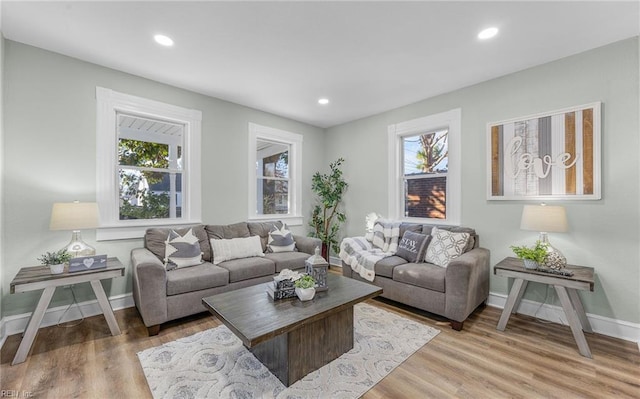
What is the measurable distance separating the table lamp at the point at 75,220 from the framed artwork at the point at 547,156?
14.0 ft

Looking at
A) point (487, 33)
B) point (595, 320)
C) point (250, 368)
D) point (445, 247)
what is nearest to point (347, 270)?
point (445, 247)

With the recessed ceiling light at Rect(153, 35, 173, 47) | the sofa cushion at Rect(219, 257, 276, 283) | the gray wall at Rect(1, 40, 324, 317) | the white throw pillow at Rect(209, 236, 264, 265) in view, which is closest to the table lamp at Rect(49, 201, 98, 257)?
the gray wall at Rect(1, 40, 324, 317)

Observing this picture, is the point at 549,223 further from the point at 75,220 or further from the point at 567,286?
the point at 75,220

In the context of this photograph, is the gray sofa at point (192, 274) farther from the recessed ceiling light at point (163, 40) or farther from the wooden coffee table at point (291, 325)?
the recessed ceiling light at point (163, 40)

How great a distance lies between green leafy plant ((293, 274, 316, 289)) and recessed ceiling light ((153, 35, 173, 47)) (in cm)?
245

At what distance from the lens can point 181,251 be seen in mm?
3002

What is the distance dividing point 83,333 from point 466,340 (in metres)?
3.50

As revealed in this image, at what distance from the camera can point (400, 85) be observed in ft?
11.3

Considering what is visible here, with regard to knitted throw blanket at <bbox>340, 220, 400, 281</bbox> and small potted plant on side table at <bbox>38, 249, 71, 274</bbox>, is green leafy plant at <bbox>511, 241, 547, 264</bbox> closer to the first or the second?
knitted throw blanket at <bbox>340, 220, 400, 281</bbox>

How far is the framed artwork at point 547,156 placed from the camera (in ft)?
8.60

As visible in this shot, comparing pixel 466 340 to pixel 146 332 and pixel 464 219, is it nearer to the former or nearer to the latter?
pixel 464 219

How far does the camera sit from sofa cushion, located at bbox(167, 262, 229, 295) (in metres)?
2.60

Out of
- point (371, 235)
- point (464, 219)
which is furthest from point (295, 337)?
point (464, 219)

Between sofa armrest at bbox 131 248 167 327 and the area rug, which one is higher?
sofa armrest at bbox 131 248 167 327
